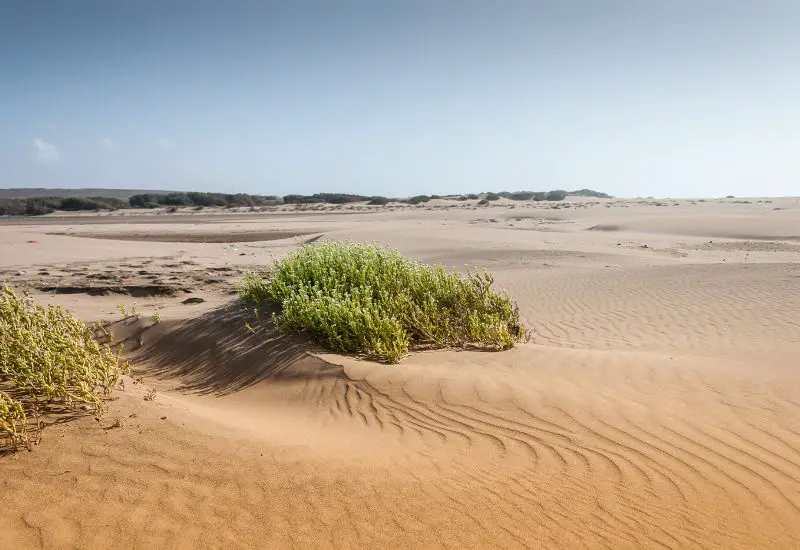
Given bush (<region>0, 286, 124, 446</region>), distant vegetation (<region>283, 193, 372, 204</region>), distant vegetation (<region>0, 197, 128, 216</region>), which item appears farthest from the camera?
distant vegetation (<region>283, 193, 372, 204</region>)

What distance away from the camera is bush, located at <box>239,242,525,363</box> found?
6.42m

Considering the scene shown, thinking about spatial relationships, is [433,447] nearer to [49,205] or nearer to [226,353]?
[226,353]

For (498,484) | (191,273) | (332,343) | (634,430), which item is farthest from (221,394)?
(191,273)

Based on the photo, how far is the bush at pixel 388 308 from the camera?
6.42m

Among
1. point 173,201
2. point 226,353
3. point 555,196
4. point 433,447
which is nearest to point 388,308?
point 226,353

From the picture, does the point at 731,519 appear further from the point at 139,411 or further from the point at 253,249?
the point at 253,249

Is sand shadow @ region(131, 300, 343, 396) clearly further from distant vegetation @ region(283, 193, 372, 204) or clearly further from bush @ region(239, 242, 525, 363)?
distant vegetation @ region(283, 193, 372, 204)

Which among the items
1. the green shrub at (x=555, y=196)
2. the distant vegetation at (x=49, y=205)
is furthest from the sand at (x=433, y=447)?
the green shrub at (x=555, y=196)

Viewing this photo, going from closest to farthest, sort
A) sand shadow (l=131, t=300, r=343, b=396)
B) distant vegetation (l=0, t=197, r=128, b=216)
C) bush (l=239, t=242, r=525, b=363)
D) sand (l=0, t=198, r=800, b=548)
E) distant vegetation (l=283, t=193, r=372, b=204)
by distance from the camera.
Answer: sand (l=0, t=198, r=800, b=548) → sand shadow (l=131, t=300, r=343, b=396) → bush (l=239, t=242, r=525, b=363) → distant vegetation (l=0, t=197, r=128, b=216) → distant vegetation (l=283, t=193, r=372, b=204)

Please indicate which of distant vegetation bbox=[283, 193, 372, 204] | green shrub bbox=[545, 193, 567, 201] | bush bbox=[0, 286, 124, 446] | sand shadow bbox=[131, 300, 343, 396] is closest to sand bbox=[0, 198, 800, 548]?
sand shadow bbox=[131, 300, 343, 396]

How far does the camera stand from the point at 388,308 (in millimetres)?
6934

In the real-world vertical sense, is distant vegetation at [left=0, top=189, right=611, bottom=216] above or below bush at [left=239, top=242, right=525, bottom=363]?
above

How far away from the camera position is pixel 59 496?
330cm

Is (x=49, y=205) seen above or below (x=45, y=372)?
above
